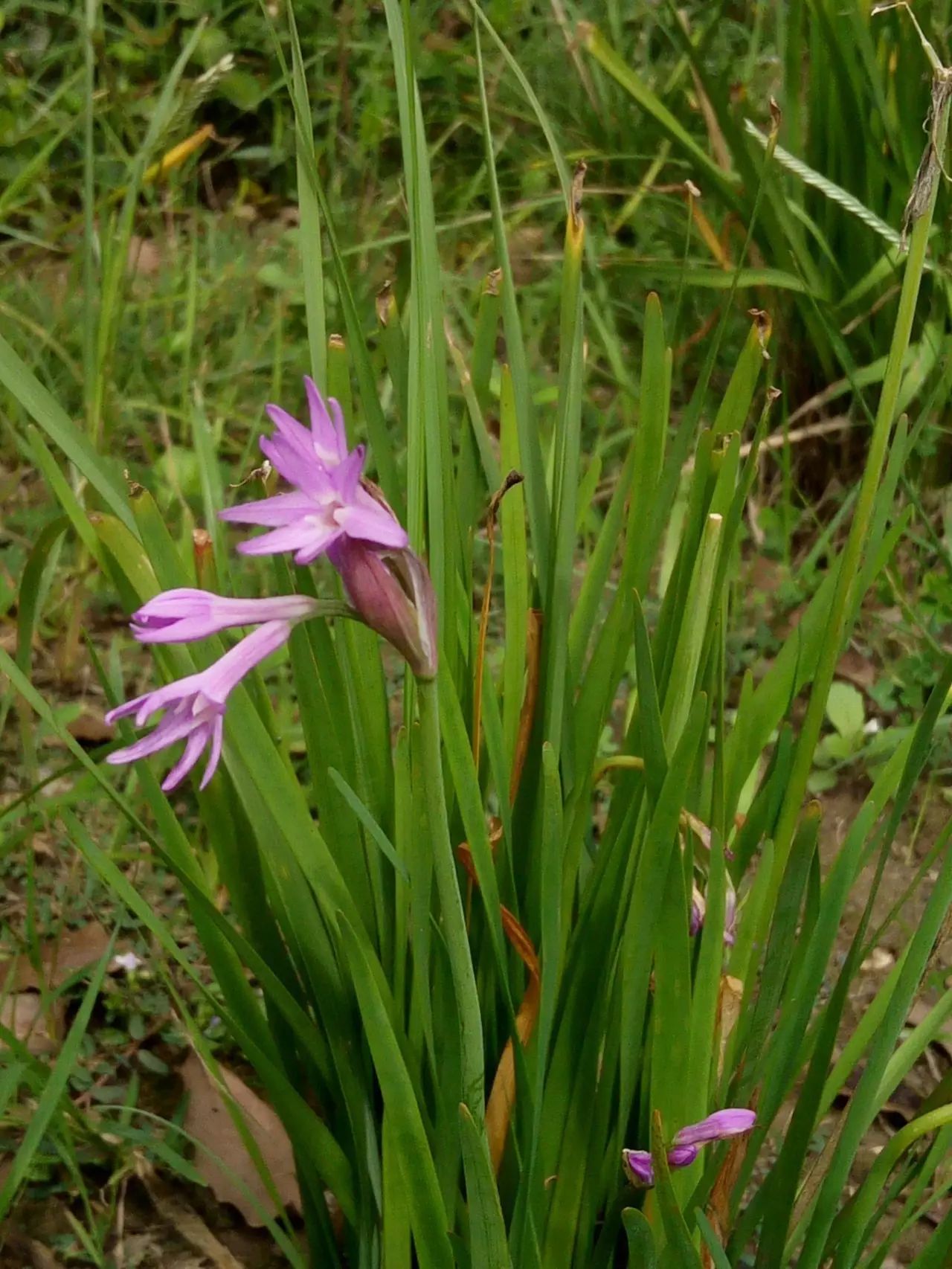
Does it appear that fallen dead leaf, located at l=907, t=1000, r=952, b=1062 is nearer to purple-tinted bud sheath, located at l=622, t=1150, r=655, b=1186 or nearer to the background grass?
the background grass

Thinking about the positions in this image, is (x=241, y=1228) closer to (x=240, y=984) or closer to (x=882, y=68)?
(x=240, y=984)

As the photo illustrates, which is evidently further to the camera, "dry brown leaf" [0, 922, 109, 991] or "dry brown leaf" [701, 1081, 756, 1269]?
"dry brown leaf" [0, 922, 109, 991]

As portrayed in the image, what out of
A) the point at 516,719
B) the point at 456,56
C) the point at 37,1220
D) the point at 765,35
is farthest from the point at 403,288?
the point at 37,1220

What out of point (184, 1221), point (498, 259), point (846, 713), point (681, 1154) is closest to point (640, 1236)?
point (681, 1154)

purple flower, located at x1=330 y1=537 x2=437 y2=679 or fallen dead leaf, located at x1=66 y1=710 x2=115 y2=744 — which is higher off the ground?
purple flower, located at x1=330 y1=537 x2=437 y2=679

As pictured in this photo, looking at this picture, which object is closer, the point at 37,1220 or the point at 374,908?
the point at 374,908

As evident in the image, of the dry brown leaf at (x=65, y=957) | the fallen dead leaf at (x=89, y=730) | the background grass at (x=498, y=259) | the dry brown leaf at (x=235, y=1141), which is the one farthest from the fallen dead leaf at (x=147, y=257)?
the dry brown leaf at (x=235, y=1141)

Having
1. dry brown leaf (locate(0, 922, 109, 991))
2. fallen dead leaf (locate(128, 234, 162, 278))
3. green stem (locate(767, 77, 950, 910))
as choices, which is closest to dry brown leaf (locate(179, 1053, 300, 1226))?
dry brown leaf (locate(0, 922, 109, 991))
